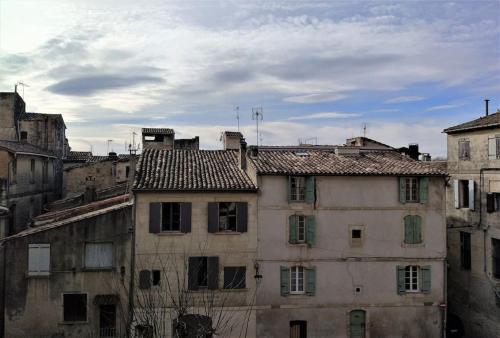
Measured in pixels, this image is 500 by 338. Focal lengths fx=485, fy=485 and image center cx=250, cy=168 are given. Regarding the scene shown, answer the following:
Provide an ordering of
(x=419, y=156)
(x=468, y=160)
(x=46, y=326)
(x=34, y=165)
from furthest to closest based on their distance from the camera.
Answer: (x=419, y=156) → (x=34, y=165) → (x=468, y=160) → (x=46, y=326)

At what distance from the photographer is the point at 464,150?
92.3 ft

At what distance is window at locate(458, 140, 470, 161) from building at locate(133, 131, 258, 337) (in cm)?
1271

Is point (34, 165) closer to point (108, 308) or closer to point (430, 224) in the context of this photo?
point (108, 308)

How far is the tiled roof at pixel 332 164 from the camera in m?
25.0

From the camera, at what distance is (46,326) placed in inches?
915

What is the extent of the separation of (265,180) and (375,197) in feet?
19.4

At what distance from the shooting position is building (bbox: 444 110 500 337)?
25.7 metres

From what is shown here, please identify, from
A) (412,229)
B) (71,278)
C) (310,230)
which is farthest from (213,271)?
(412,229)

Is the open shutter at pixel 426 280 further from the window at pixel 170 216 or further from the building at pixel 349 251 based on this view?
the window at pixel 170 216

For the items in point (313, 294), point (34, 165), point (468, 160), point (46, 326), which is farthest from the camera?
point (34, 165)

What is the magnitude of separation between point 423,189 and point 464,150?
4.71 m

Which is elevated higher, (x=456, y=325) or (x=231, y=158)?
(x=231, y=158)

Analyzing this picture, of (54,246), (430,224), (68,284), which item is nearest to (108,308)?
(68,284)

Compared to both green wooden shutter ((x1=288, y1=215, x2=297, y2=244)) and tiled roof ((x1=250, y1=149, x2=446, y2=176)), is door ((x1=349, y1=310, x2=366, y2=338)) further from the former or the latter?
tiled roof ((x1=250, y1=149, x2=446, y2=176))
